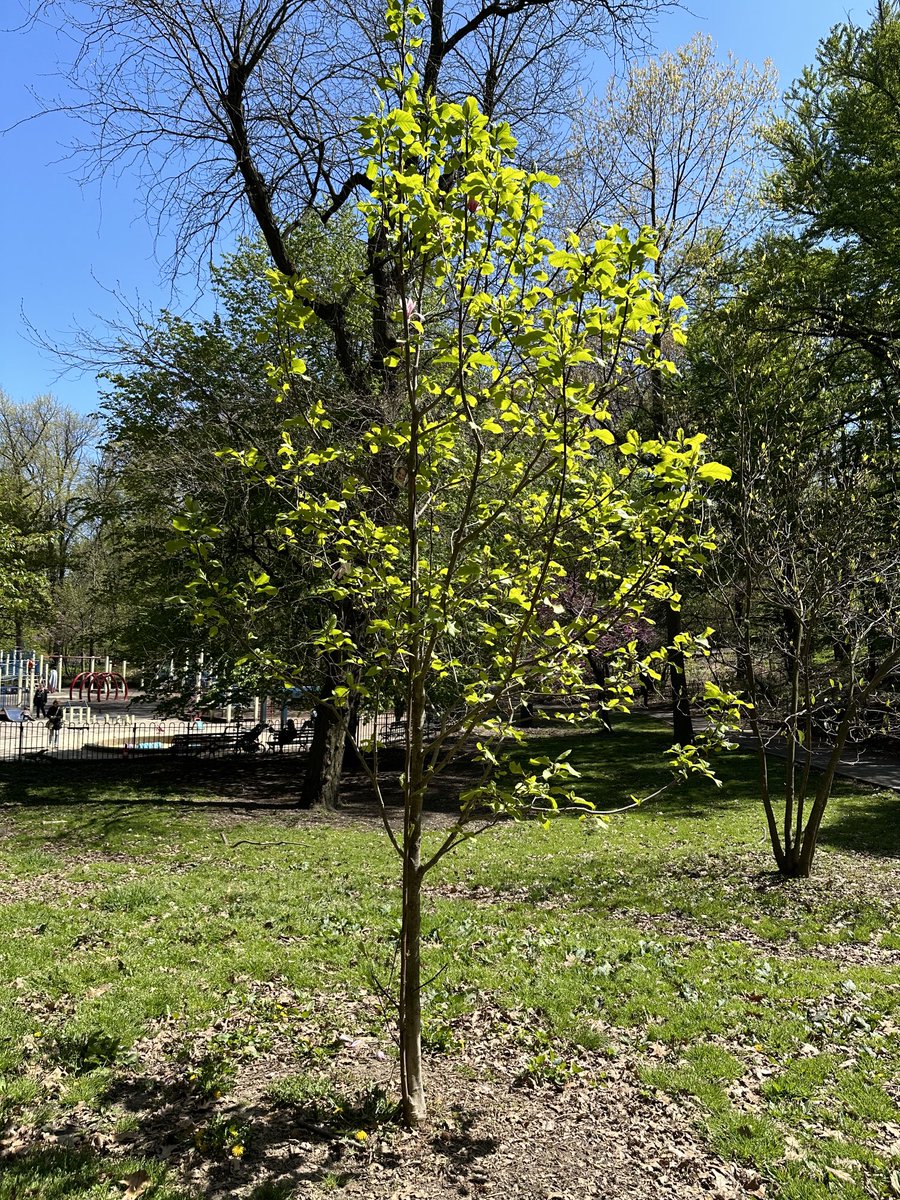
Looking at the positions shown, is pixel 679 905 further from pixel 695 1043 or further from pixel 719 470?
pixel 719 470

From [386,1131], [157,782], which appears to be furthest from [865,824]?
[157,782]

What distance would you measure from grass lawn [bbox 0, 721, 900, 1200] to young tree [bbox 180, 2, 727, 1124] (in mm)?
994

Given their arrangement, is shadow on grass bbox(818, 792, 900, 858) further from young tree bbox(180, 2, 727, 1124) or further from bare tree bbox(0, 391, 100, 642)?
bare tree bbox(0, 391, 100, 642)

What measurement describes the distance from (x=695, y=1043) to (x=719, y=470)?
11.4 feet

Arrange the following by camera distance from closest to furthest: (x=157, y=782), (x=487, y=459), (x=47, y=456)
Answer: (x=487, y=459), (x=157, y=782), (x=47, y=456)

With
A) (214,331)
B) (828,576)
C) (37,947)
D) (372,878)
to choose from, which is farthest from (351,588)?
(214,331)

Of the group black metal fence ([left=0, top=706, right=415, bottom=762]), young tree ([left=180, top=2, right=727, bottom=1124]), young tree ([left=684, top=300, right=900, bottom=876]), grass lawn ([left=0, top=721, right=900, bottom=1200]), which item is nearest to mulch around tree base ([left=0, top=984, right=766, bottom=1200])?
grass lawn ([left=0, top=721, right=900, bottom=1200])

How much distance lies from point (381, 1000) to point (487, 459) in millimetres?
3452

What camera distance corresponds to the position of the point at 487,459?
334cm

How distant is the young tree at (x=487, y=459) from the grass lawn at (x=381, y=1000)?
0.99 meters

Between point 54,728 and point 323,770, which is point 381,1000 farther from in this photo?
point 54,728

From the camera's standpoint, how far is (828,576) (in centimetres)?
785

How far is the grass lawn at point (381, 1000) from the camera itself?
10.9 feet

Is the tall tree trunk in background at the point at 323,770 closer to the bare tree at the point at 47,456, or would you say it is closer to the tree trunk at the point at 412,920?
the tree trunk at the point at 412,920
